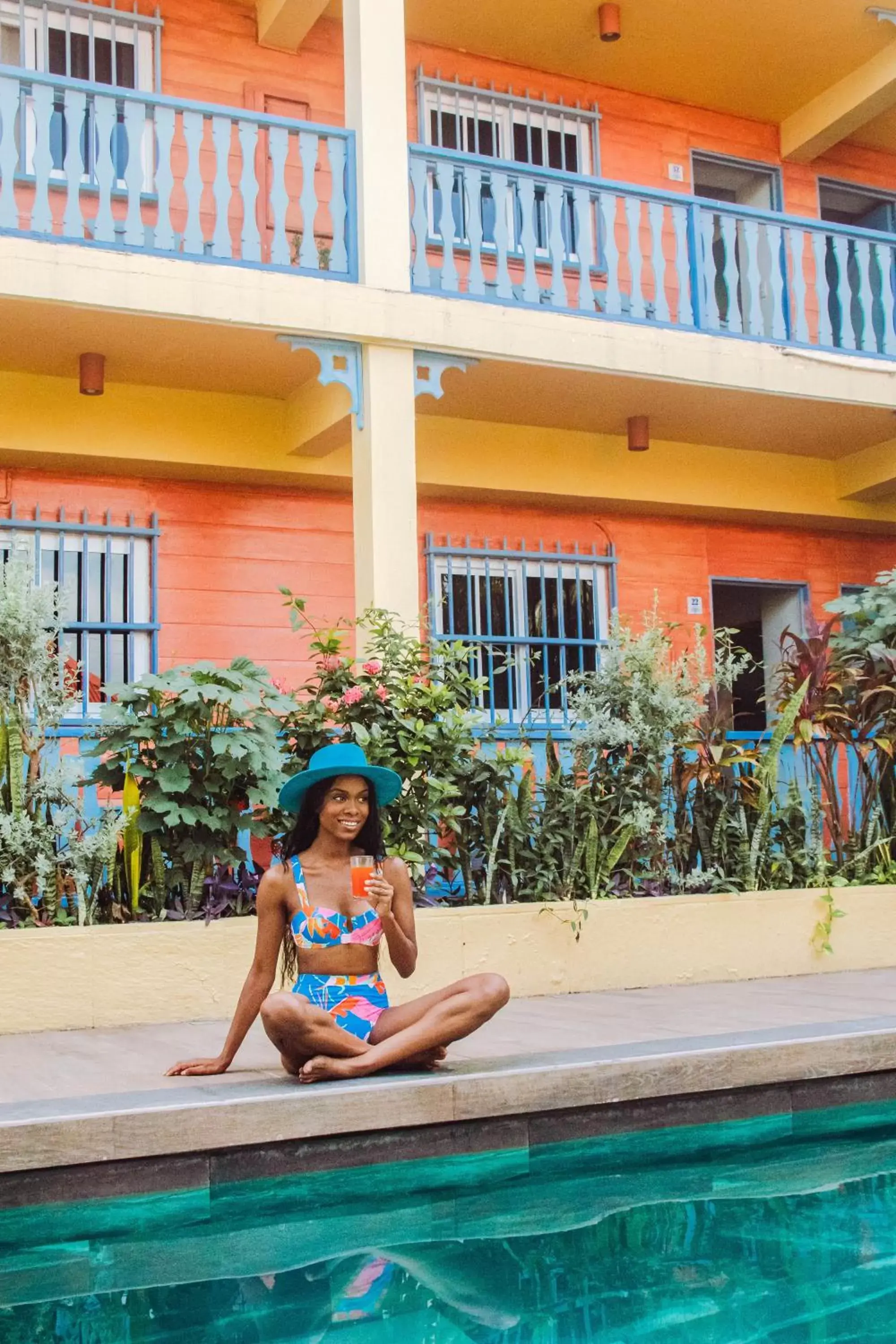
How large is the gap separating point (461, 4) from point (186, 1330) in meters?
9.70

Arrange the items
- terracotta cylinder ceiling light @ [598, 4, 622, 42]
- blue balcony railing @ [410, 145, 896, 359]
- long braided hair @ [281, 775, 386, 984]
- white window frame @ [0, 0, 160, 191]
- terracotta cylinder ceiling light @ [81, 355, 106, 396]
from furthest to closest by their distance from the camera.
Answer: terracotta cylinder ceiling light @ [598, 4, 622, 42], white window frame @ [0, 0, 160, 191], blue balcony railing @ [410, 145, 896, 359], terracotta cylinder ceiling light @ [81, 355, 106, 396], long braided hair @ [281, 775, 386, 984]

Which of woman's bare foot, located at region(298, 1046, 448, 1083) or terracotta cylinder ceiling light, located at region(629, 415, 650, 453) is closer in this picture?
woman's bare foot, located at region(298, 1046, 448, 1083)

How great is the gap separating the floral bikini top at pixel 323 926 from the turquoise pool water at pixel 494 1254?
2.44ft

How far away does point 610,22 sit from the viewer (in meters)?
10.6

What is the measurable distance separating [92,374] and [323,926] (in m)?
5.39

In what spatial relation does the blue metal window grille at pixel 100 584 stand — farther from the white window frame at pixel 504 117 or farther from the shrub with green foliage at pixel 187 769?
the white window frame at pixel 504 117

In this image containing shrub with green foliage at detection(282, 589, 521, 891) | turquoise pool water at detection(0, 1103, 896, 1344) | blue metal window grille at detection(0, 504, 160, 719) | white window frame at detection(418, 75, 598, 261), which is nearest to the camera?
turquoise pool water at detection(0, 1103, 896, 1344)

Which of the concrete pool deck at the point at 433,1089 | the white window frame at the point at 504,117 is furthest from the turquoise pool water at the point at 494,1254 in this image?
the white window frame at the point at 504,117

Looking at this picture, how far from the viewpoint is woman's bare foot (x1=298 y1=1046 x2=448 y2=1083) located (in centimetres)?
452

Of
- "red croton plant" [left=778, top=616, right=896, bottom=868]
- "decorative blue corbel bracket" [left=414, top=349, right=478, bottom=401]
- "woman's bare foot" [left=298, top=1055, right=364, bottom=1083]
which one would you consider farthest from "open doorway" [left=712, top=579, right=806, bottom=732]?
"woman's bare foot" [left=298, top=1055, right=364, bottom=1083]

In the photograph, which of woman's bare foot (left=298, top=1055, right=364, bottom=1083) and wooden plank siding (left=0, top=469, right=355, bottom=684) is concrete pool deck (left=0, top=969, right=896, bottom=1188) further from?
wooden plank siding (left=0, top=469, right=355, bottom=684)

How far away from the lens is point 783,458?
11883 millimetres

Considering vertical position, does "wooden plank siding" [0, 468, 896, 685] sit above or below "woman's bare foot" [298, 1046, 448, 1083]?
above

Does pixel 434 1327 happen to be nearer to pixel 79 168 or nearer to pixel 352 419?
pixel 352 419
